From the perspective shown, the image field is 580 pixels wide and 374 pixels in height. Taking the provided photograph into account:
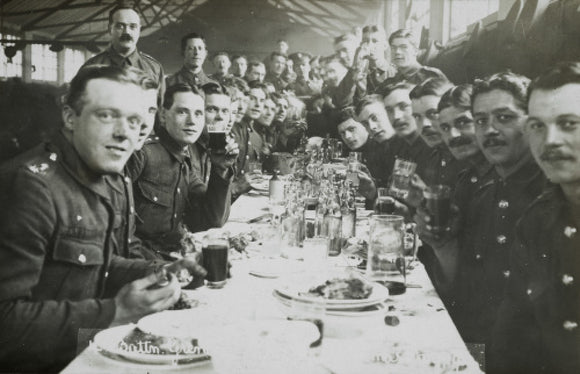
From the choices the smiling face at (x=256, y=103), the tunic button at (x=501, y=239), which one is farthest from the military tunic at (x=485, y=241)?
the smiling face at (x=256, y=103)

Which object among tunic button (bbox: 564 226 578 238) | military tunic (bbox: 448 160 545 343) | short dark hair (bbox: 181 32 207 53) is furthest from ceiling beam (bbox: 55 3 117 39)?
tunic button (bbox: 564 226 578 238)

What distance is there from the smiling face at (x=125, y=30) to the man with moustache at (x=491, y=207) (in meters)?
1.47

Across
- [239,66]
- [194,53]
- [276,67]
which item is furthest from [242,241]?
[276,67]

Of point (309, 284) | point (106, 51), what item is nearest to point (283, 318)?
point (309, 284)

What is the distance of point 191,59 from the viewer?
2.60m

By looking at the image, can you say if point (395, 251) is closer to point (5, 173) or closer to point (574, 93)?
point (574, 93)

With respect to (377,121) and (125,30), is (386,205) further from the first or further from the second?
(377,121)

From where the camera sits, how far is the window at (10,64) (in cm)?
199

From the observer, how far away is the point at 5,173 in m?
1.31

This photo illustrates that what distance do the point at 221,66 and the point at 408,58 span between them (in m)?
1.06

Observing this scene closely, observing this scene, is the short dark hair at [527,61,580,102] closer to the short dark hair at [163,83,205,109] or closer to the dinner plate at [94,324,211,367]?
the dinner plate at [94,324,211,367]

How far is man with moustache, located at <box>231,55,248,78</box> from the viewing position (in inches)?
117

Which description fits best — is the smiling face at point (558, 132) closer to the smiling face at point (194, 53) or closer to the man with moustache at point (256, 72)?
the smiling face at point (194, 53)

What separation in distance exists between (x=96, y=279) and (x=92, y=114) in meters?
0.48
